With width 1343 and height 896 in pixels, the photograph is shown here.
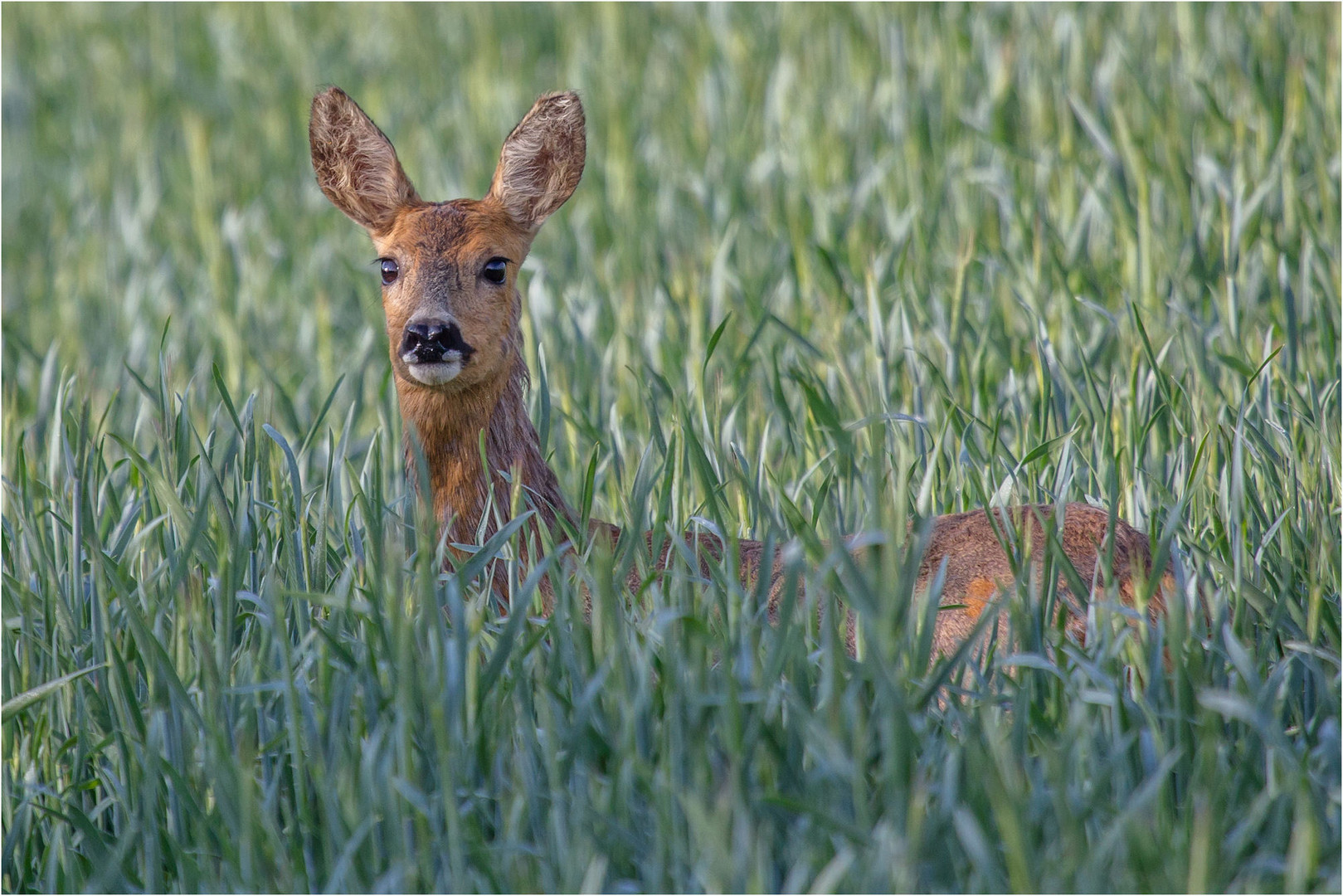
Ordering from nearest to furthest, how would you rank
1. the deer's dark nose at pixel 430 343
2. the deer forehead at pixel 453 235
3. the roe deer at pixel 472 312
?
1. the roe deer at pixel 472 312
2. the deer's dark nose at pixel 430 343
3. the deer forehead at pixel 453 235

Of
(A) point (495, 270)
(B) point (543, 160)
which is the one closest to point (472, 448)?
(A) point (495, 270)

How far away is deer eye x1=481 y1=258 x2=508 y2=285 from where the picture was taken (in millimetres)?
3998

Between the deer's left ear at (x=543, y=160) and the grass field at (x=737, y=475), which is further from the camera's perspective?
the deer's left ear at (x=543, y=160)

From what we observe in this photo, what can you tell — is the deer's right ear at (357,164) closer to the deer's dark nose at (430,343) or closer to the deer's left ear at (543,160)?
the deer's left ear at (543,160)

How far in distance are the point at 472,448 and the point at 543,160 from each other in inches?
36.2

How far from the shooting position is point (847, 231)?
6.46m

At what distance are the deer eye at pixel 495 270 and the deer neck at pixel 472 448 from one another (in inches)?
9.0

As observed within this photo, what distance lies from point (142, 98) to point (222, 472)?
678 cm

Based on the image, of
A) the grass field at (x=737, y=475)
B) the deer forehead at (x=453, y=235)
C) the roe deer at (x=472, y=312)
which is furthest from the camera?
the deer forehead at (x=453, y=235)

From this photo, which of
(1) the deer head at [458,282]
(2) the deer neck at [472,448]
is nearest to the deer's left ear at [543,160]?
(1) the deer head at [458,282]

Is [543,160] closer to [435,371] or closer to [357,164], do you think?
[357,164]

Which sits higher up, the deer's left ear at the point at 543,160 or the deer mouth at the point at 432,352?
the deer's left ear at the point at 543,160

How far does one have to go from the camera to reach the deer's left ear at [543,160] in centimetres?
423

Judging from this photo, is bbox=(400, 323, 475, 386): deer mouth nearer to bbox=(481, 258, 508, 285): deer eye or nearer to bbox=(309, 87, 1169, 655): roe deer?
bbox=(309, 87, 1169, 655): roe deer
